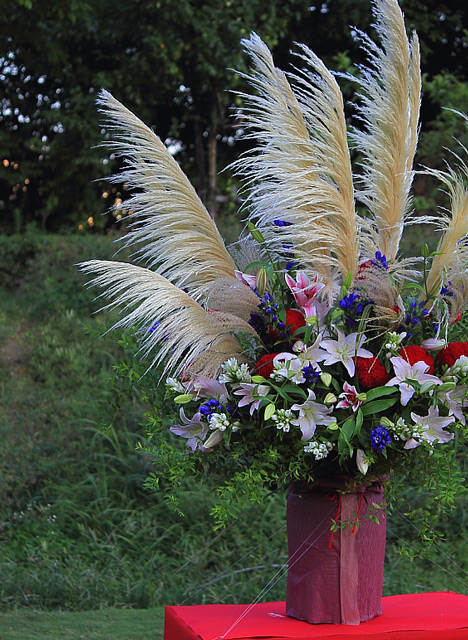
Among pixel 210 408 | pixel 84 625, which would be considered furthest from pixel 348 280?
pixel 84 625

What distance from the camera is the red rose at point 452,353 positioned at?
6.03 ft

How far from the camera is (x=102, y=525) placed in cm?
486

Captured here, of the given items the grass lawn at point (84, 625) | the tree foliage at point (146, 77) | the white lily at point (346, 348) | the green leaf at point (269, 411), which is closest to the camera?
the green leaf at point (269, 411)

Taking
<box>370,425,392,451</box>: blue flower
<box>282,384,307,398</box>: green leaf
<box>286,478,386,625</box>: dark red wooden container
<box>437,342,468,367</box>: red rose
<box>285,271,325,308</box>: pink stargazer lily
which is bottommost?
<box>286,478,386,625</box>: dark red wooden container

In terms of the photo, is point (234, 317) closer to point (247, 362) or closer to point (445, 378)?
point (247, 362)

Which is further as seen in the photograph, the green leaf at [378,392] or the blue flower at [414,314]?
the blue flower at [414,314]

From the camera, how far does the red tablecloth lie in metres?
1.87

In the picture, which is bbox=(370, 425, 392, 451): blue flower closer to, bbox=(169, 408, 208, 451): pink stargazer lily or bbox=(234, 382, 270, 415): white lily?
bbox=(234, 382, 270, 415): white lily

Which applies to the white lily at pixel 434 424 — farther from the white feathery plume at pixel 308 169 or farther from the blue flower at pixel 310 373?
the white feathery plume at pixel 308 169

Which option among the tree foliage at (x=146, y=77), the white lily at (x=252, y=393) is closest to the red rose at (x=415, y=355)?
the white lily at (x=252, y=393)

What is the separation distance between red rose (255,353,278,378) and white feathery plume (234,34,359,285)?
25 centimetres

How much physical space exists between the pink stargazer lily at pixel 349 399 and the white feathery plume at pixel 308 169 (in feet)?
0.95

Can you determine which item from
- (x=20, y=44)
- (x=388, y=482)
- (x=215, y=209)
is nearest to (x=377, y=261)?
(x=388, y=482)

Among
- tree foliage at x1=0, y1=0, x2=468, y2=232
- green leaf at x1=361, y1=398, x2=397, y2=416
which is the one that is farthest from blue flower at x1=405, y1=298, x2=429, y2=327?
tree foliage at x1=0, y1=0, x2=468, y2=232
